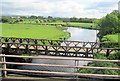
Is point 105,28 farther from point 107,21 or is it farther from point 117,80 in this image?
point 117,80

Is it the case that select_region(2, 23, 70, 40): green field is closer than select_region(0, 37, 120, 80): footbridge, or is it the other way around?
select_region(0, 37, 120, 80): footbridge

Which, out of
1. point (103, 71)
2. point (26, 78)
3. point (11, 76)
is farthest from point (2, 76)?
point (103, 71)

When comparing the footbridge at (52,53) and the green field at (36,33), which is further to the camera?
the green field at (36,33)

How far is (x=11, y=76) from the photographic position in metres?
4.91

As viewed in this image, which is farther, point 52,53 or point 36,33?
point 36,33

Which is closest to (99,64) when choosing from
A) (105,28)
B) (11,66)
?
(11,66)

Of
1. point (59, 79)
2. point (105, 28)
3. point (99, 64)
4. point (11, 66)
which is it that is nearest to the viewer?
point (59, 79)

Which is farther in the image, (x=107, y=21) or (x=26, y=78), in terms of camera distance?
(x=107, y=21)

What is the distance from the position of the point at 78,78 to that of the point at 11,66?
35.1ft

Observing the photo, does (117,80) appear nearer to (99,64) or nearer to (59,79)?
(59,79)

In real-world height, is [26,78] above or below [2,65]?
below

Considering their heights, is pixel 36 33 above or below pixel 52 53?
above

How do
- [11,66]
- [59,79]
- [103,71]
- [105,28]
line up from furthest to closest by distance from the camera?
[105,28]
[11,66]
[103,71]
[59,79]

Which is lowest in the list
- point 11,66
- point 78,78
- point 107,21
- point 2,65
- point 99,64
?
point 11,66
